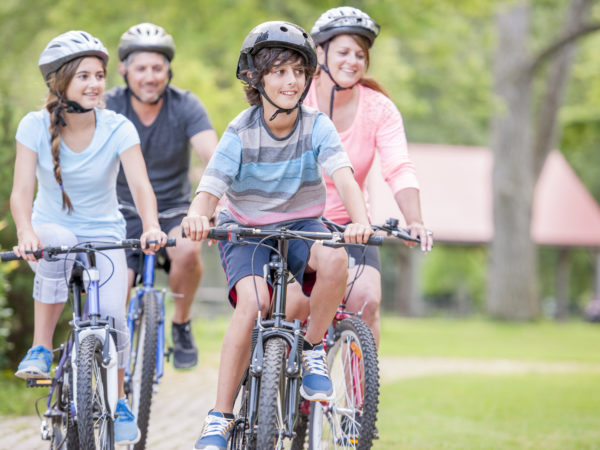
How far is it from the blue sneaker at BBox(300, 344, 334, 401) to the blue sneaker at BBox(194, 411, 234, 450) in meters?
0.37

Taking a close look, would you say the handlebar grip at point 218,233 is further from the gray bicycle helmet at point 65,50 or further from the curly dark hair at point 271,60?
the gray bicycle helmet at point 65,50

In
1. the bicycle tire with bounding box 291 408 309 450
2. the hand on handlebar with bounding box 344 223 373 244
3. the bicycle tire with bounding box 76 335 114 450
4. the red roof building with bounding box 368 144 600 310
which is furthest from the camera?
the red roof building with bounding box 368 144 600 310

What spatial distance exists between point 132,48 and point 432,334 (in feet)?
55.5

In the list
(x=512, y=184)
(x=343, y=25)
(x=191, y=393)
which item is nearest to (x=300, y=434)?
(x=343, y=25)

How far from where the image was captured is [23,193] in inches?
193

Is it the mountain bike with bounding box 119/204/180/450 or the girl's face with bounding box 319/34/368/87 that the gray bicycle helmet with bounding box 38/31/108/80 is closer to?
the mountain bike with bounding box 119/204/180/450

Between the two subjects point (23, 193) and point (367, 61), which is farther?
point (367, 61)

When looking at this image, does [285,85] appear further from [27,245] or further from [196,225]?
[27,245]

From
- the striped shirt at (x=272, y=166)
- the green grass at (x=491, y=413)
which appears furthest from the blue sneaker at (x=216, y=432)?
the green grass at (x=491, y=413)

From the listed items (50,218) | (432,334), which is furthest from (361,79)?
(432,334)

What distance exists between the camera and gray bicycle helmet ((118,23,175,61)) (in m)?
6.23

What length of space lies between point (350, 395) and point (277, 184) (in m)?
1.25

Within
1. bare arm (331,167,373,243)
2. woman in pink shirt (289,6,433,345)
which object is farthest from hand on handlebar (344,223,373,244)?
woman in pink shirt (289,6,433,345)

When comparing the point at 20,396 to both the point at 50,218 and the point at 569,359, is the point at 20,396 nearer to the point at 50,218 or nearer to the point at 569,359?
Result: the point at 50,218
